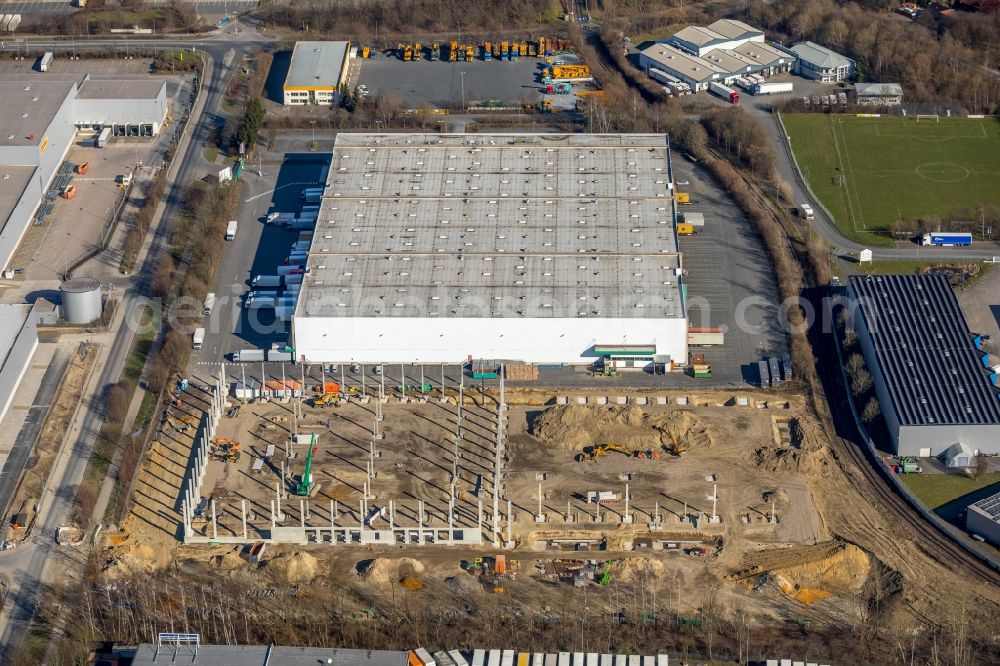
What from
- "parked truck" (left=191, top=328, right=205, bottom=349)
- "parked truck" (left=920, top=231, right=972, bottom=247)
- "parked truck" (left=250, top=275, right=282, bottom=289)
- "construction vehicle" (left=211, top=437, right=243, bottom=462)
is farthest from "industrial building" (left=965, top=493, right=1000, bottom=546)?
"parked truck" (left=191, top=328, right=205, bottom=349)

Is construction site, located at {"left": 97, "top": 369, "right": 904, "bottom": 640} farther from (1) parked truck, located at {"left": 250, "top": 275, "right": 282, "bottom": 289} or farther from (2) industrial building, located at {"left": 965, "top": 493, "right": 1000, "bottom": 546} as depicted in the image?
(1) parked truck, located at {"left": 250, "top": 275, "right": 282, "bottom": 289}

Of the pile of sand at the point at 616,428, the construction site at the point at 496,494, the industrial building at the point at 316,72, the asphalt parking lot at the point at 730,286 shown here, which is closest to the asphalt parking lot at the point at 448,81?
the industrial building at the point at 316,72

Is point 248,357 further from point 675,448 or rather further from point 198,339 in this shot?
point 675,448

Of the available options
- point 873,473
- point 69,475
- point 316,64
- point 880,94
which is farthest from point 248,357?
point 880,94

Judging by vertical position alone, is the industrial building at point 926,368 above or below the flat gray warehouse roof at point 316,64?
below

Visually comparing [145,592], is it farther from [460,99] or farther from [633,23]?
[633,23]

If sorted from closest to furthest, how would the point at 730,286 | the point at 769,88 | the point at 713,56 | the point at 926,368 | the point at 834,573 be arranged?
the point at 834,573
the point at 926,368
the point at 730,286
the point at 769,88
the point at 713,56

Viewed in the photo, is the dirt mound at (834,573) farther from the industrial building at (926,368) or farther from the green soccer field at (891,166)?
the green soccer field at (891,166)
